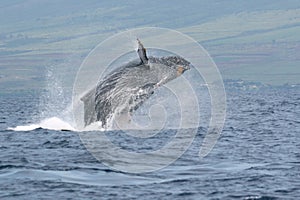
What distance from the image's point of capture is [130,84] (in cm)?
2473

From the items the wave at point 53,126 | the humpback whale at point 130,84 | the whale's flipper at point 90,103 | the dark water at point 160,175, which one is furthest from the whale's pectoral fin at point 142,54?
the wave at point 53,126

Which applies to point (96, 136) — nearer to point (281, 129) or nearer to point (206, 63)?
point (281, 129)

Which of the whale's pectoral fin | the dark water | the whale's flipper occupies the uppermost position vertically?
the whale's pectoral fin

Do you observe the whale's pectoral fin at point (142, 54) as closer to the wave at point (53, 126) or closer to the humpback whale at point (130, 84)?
the humpback whale at point (130, 84)

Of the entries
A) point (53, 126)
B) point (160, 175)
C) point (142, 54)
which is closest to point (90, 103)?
point (142, 54)

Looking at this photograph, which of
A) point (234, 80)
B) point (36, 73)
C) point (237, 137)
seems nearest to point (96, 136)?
point (237, 137)

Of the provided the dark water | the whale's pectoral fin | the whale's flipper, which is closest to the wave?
the whale's flipper

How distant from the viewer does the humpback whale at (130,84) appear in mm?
24266

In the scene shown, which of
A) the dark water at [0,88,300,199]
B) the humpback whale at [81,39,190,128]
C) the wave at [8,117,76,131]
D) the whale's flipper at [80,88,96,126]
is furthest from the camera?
the wave at [8,117,76,131]

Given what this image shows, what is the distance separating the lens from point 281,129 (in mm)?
30781

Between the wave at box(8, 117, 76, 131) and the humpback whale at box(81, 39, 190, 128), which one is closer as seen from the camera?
the humpback whale at box(81, 39, 190, 128)

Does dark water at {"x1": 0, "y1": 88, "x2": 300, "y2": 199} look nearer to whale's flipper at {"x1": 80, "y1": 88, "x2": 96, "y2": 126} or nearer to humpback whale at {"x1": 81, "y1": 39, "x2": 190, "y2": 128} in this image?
whale's flipper at {"x1": 80, "y1": 88, "x2": 96, "y2": 126}

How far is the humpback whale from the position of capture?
24.3m

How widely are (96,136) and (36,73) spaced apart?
14430 centimetres
